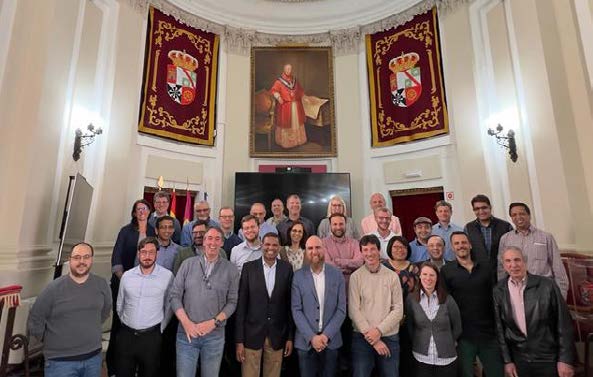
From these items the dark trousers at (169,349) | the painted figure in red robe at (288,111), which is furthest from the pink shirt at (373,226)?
the painted figure in red robe at (288,111)

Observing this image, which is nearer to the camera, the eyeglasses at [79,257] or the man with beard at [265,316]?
the eyeglasses at [79,257]

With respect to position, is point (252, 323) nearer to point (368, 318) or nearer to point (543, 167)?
point (368, 318)

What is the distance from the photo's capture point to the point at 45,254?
3.44 metres

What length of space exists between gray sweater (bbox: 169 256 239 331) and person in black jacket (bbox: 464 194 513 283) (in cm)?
224

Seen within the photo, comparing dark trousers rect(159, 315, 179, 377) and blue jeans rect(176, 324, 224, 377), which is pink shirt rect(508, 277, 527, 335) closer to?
blue jeans rect(176, 324, 224, 377)

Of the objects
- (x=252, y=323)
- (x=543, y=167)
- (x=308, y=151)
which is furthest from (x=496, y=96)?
(x=252, y=323)

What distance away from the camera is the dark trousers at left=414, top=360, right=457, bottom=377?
87.8 inches

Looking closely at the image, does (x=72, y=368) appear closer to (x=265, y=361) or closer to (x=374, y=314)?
(x=265, y=361)


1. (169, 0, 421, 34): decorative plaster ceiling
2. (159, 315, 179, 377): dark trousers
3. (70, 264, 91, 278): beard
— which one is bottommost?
(159, 315, 179, 377): dark trousers

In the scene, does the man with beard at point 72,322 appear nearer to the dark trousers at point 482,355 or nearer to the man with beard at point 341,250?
the man with beard at point 341,250

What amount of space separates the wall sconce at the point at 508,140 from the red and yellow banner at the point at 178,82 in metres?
5.37

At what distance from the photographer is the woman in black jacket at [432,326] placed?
2.24m

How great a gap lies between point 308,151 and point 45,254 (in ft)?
17.0

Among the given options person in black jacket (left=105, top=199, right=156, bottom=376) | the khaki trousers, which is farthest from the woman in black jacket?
person in black jacket (left=105, top=199, right=156, bottom=376)
